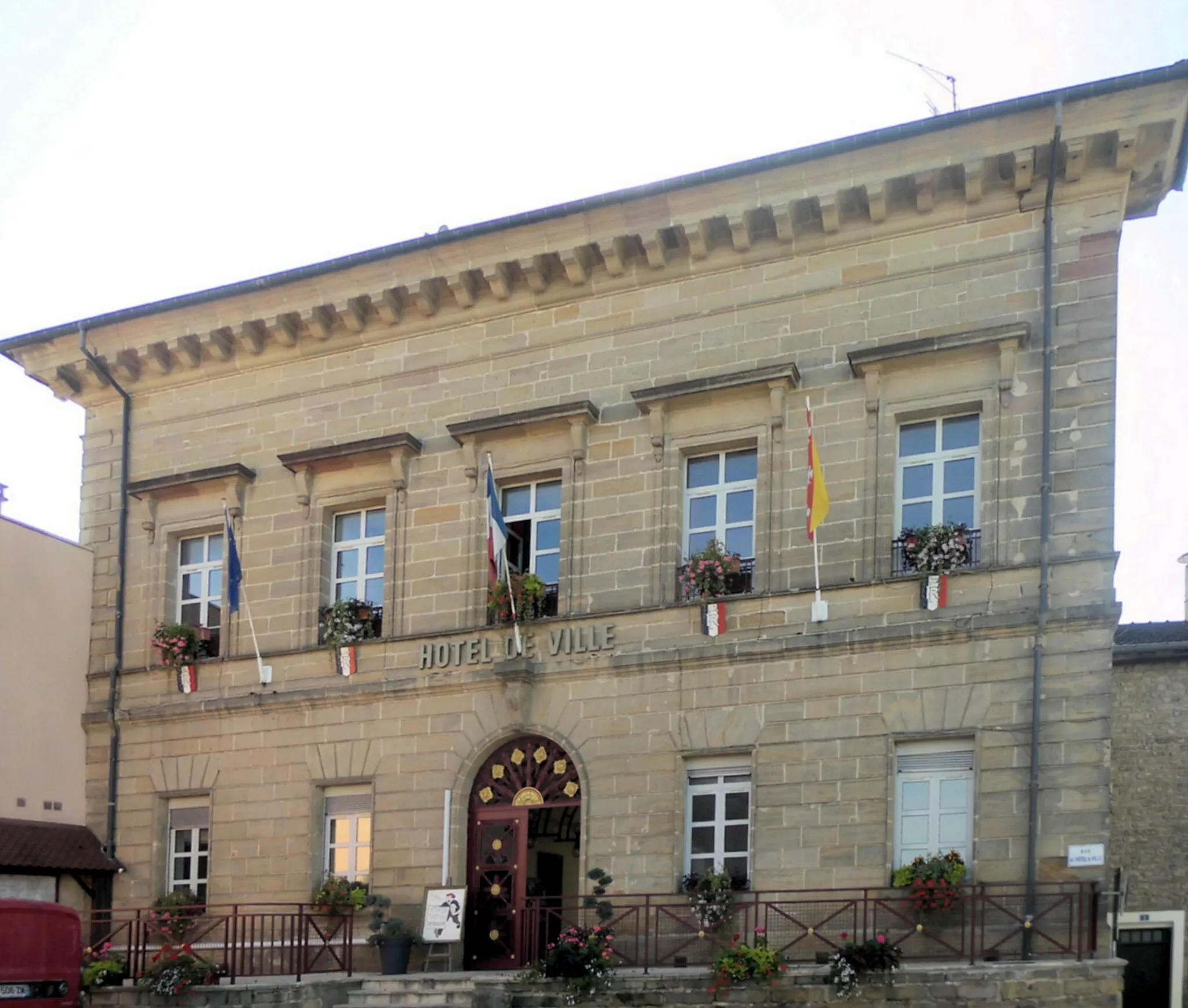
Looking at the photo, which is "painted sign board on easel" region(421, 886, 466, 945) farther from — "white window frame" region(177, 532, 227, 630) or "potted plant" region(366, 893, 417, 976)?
"white window frame" region(177, 532, 227, 630)

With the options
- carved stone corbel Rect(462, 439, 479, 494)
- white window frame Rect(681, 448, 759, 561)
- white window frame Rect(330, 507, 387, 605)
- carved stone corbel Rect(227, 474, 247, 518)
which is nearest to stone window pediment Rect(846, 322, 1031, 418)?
white window frame Rect(681, 448, 759, 561)

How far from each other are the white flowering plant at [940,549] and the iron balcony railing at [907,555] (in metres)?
0.02

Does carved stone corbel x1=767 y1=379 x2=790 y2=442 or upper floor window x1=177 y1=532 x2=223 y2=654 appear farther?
upper floor window x1=177 y1=532 x2=223 y2=654

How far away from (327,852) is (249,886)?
1.10 m

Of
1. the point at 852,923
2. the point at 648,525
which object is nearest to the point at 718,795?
the point at 852,923

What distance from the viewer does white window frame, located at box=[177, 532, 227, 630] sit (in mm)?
22328

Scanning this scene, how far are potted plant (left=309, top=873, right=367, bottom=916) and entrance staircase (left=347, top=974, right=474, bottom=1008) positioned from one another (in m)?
1.68

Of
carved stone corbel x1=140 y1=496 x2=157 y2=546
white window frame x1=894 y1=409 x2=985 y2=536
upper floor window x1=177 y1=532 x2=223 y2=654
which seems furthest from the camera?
carved stone corbel x1=140 y1=496 x2=157 y2=546

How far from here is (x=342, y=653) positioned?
2058 cm

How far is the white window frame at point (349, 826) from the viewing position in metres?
20.2

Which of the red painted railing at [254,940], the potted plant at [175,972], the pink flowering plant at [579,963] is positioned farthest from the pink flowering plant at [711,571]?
the potted plant at [175,972]

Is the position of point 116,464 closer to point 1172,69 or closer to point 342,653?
point 342,653

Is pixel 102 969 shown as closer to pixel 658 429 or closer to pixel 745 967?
pixel 745 967

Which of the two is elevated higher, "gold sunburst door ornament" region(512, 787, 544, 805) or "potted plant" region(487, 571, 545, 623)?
"potted plant" region(487, 571, 545, 623)
